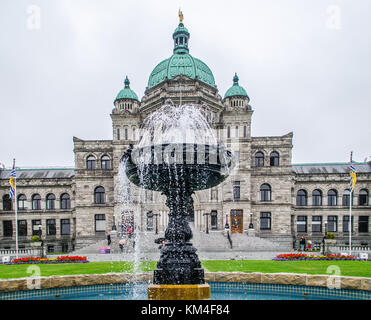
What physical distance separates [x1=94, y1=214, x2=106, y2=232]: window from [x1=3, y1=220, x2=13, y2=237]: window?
535 inches

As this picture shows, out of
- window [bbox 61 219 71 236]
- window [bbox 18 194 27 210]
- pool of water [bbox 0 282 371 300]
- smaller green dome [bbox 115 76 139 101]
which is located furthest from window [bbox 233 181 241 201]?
window [bbox 18 194 27 210]

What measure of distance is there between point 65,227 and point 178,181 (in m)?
41.1

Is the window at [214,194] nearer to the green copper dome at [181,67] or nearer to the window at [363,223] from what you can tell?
the green copper dome at [181,67]

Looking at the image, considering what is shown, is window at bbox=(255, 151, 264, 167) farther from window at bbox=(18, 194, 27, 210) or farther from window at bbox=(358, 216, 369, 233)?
window at bbox=(18, 194, 27, 210)

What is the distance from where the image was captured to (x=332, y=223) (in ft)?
141

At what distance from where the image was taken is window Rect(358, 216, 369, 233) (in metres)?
43.0

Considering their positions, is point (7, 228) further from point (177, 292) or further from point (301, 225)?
point (177, 292)

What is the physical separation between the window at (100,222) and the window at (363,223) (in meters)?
35.8

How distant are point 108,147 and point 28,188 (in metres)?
13.8

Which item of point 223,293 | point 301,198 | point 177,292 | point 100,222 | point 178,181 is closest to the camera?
point 177,292

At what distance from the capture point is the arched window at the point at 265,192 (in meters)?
40.9

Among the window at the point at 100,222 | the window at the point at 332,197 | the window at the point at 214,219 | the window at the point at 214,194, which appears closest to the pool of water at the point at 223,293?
the window at the point at 214,219

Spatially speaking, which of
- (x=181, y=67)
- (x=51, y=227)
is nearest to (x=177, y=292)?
(x=181, y=67)
